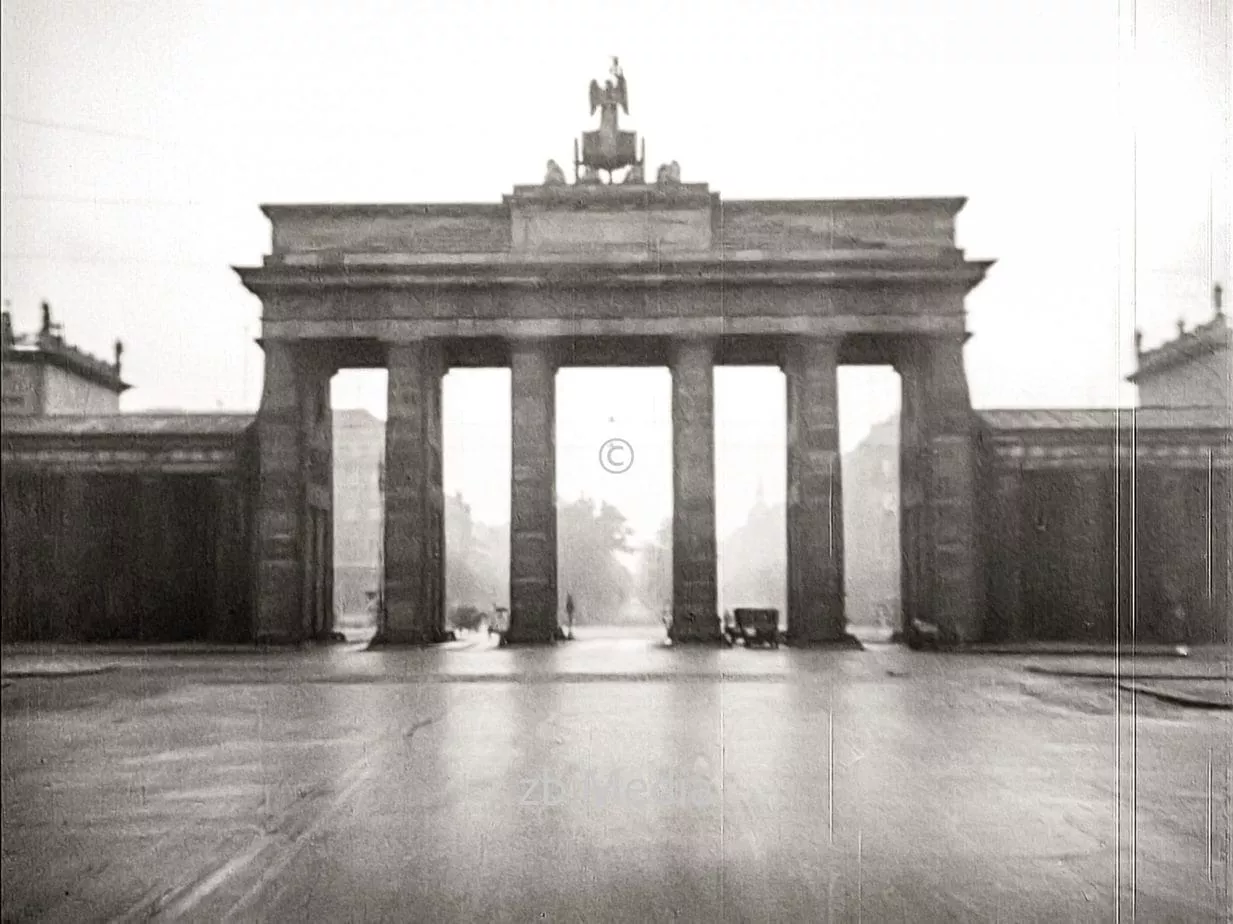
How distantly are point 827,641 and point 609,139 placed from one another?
3.61 metres

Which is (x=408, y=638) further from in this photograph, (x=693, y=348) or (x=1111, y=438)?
(x=1111, y=438)

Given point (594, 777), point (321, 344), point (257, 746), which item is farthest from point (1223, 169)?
point (257, 746)

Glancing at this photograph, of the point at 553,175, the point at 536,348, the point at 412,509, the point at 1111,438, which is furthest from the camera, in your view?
the point at 412,509

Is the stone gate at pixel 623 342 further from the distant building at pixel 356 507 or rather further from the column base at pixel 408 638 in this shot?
the distant building at pixel 356 507

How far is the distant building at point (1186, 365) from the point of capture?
18.9 ft

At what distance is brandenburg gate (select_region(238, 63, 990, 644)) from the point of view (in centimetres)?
589

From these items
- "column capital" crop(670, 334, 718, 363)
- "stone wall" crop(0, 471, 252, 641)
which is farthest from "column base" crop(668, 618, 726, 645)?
"stone wall" crop(0, 471, 252, 641)

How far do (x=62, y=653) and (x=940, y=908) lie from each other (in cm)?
489

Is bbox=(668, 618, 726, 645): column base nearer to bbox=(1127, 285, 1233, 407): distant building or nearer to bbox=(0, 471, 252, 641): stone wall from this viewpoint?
bbox=(0, 471, 252, 641): stone wall

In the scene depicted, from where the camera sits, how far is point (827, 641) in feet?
20.8

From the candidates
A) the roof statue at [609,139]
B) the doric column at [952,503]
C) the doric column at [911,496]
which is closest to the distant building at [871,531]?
the doric column at [911,496]

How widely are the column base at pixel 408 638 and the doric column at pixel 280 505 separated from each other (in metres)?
0.51

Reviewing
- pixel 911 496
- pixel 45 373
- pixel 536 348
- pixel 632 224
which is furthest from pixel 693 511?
pixel 45 373

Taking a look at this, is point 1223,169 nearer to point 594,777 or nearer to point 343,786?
point 594,777
